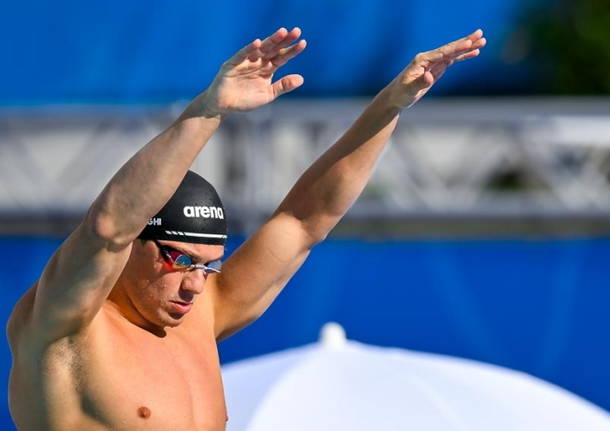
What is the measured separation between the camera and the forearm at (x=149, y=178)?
2318mm

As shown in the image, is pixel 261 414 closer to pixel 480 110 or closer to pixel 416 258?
pixel 416 258

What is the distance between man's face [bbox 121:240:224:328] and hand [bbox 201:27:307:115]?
20.5 inches

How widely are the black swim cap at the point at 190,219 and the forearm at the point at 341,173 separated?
29 cm

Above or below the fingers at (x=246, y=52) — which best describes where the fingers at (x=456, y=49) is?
above

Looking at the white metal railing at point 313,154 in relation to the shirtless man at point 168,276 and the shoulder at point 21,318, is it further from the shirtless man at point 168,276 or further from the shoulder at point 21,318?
the shoulder at point 21,318

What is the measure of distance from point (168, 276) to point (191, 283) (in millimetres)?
53

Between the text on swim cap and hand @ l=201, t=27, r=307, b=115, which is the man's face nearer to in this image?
the text on swim cap

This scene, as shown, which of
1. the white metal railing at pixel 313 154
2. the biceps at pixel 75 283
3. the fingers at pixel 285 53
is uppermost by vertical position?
the white metal railing at pixel 313 154

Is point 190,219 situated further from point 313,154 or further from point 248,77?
point 313,154

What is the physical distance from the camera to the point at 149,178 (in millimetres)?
2320

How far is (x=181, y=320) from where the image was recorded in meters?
2.82

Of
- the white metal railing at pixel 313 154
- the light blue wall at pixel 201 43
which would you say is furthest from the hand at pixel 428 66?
the light blue wall at pixel 201 43

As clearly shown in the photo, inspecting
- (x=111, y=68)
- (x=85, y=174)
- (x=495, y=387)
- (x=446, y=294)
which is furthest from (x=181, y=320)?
(x=111, y=68)

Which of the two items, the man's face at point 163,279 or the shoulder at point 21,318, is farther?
the man's face at point 163,279
